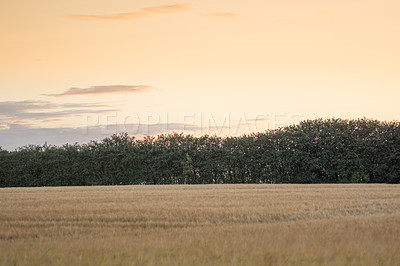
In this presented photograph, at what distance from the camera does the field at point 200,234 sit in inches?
287

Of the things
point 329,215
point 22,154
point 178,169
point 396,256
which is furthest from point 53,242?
point 22,154

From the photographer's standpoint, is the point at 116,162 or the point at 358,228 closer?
the point at 358,228

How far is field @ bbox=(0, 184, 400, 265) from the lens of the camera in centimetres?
728

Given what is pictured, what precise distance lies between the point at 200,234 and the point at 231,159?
96.9ft

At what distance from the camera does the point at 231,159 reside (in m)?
39.5

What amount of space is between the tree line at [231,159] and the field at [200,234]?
21.1m

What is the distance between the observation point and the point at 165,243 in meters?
8.68

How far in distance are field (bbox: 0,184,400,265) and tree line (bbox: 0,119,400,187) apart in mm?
21129

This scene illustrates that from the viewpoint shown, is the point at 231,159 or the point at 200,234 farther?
the point at 231,159

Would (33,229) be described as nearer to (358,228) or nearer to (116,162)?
(358,228)

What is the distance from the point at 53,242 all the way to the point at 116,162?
32.0 metres

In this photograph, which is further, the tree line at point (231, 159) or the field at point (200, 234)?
Answer: the tree line at point (231, 159)

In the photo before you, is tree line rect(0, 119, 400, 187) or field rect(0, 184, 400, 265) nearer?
field rect(0, 184, 400, 265)

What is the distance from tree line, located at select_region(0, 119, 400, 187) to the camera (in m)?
Result: 38.3
